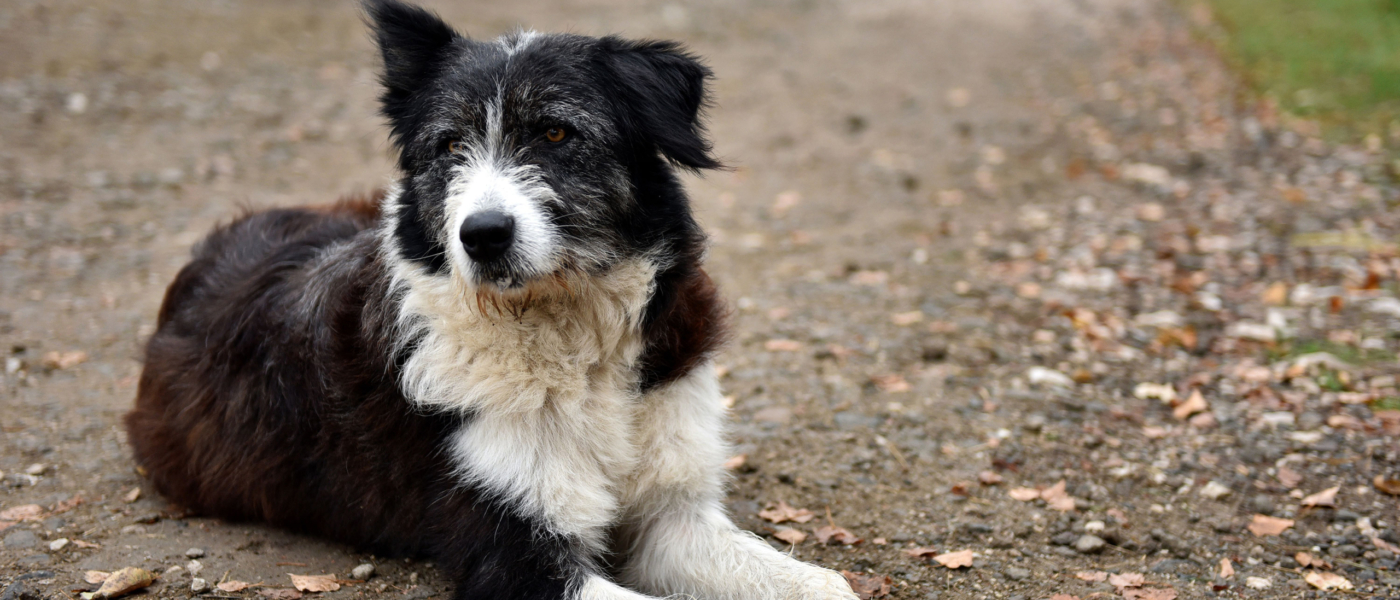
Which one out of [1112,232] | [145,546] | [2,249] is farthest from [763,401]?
[2,249]

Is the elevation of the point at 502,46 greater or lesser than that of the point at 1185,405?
greater

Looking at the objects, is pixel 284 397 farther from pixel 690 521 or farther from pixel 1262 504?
pixel 1262 504

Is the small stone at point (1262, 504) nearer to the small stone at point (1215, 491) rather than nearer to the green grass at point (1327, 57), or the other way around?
the small stone at point (1215, 491)

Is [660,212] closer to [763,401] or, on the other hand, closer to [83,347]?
[763,401]

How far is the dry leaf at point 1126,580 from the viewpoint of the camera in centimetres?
360

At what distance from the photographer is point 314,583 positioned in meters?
Answer: 3.58

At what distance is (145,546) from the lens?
3758mm

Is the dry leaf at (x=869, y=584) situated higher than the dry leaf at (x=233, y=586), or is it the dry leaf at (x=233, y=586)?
the dry leaf at (x=233, y=586)

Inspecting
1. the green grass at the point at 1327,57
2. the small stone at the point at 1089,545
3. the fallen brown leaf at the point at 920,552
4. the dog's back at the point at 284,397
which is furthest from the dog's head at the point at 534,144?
the green grass at the point at 1327,57

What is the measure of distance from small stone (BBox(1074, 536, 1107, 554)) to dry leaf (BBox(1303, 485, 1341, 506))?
968 mm

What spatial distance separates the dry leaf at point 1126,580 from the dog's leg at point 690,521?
3.47 ft

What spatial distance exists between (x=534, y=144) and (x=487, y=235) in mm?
427

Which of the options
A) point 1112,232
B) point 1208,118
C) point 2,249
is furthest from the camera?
point 1208,118

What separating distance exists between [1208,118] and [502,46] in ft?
31.3
